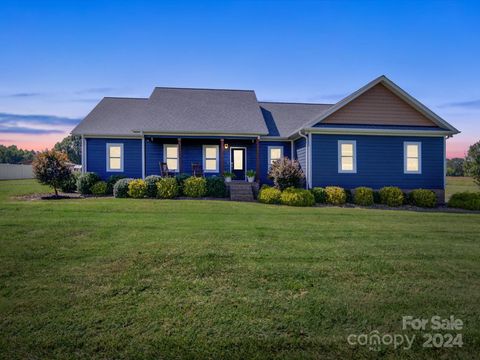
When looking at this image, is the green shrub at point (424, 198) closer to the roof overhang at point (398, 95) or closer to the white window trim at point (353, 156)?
the white window trim at point (353, 156)

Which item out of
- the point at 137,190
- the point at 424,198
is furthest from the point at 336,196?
the point at 137,190

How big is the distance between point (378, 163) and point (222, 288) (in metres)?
14.2

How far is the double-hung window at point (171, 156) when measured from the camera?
18234 millimetres

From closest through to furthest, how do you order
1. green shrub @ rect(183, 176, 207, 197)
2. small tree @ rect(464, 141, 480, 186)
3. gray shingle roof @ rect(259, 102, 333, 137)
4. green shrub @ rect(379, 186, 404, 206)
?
1. green shrub @ rect(379, 186, 404, 206)
2. green shrub @ rect(183, 176, 207, 197)
3. gray shingle roof @ rect(259, 102, 333, 137)
4. small tree @ rect(464, 141, 480, 186)

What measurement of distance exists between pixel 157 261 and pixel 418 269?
14.7 ft

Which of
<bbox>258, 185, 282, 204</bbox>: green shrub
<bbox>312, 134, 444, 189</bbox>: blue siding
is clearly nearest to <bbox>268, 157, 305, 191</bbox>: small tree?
<bbox>258, 185, 282, 204</bbox>: green shrub

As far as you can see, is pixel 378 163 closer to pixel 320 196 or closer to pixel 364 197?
pixel 364 197

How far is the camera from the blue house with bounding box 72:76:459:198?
1551 centimetres

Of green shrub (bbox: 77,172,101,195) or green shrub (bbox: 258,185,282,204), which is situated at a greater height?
green shrub (bbox: 77,172,101,195)

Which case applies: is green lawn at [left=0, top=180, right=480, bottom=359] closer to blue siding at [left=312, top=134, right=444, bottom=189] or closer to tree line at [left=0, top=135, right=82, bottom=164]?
blue siding at [left=312, top=134, right=444, bottom=189]

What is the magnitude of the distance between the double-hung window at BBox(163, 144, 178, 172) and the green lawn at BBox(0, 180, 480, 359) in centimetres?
1053

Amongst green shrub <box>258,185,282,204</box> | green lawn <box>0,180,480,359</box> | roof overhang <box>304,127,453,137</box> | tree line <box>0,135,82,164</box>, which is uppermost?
tree line <box>0,135,82,164</box>

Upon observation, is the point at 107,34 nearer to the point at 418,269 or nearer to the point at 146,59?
the point at 146,59

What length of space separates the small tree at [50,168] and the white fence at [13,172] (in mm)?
30159
